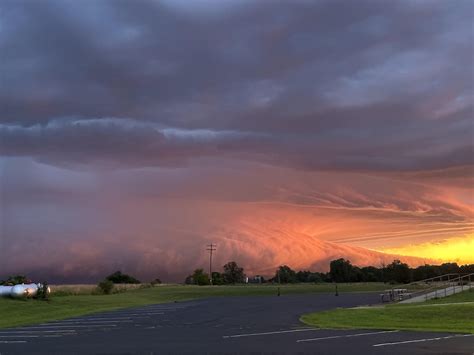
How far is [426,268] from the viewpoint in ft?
460

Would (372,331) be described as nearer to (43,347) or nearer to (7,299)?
(43,347)

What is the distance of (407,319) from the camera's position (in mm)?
24422

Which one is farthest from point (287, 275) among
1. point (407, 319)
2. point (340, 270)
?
point (407, 319)

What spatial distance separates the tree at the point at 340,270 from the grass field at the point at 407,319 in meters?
137

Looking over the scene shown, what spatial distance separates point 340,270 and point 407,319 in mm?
144045

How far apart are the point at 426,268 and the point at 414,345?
130810 mm

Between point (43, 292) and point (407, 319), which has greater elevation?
point (43, 292)

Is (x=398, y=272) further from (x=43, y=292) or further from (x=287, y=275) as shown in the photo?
(x=43, y=292)

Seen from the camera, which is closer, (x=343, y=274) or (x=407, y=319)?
(x=407, y=319)

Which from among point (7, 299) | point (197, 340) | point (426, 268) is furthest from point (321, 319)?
point (426, 268)

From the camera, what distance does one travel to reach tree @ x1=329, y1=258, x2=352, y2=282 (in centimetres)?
16300

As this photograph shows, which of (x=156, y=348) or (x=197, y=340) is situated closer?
(x=156, y=348)

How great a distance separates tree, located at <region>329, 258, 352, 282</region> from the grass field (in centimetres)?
13682

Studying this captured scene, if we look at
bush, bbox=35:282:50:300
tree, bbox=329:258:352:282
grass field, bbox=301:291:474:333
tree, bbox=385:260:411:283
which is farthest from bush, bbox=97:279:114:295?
tree, bbox=329:258:352:282
